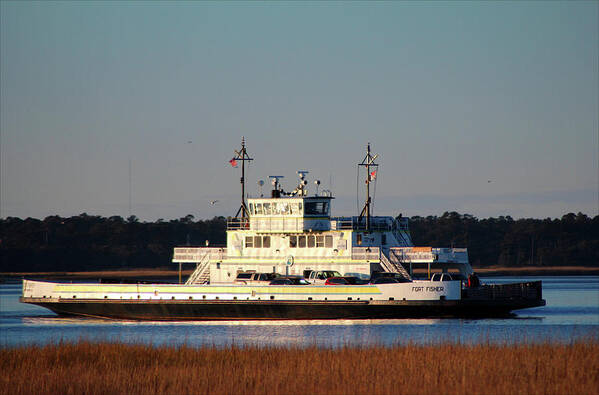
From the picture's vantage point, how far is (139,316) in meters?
59.0

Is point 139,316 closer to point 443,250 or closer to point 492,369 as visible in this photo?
point 443,250

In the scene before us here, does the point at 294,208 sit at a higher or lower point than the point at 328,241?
higher

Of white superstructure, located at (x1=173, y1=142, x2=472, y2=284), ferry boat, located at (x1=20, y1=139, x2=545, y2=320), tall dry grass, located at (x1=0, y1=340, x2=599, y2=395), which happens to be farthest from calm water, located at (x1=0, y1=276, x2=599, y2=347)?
tall dry grass, located at (x1=0, y1=340, x2=599, y2=395)

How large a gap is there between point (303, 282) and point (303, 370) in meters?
27.2

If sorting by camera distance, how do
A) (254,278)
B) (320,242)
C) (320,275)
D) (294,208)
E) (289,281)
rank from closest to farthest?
1. (289,281)
2. (254,278)
3. (320,275)
4. (320,242)
5. (294,208)

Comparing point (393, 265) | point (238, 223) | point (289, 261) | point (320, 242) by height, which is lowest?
point (393, 265)

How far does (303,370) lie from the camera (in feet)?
97.6

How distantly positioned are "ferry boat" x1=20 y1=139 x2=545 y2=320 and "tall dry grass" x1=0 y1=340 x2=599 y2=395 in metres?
20.3

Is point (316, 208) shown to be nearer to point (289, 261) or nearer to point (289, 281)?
point (289, 261)

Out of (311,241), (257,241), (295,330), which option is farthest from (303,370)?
(257,241)

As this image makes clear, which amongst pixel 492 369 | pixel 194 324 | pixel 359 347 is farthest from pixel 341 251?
pixel 492 369

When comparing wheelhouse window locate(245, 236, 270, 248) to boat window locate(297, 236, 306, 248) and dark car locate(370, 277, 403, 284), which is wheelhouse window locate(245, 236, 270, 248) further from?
dark car locate(370, 277, 403, 284)

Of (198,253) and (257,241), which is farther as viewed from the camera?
(198,253)

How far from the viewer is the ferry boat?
178 ft
